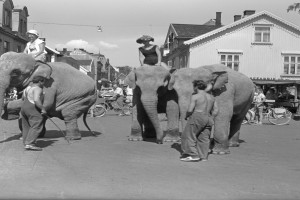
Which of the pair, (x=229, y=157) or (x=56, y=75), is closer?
(x=229, y=157)

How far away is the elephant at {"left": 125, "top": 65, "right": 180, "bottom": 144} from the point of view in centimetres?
955

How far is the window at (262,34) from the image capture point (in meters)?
39.9

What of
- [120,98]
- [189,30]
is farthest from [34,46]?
[189,30]

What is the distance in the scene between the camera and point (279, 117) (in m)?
19.2

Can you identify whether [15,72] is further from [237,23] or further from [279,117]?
[237,23]

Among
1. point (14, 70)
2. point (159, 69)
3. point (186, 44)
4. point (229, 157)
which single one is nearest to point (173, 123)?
point (159, 69)

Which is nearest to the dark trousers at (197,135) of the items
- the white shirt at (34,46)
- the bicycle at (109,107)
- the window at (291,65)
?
the white shirt at (34,46)

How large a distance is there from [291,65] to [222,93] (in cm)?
3316

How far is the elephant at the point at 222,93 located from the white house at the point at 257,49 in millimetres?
29849

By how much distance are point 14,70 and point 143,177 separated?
4490mm

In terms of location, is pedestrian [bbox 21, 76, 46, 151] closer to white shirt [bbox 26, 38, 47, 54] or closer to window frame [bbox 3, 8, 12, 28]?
white shirt [bbox 26, 38, 47, 54]

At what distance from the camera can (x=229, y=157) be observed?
333 inches

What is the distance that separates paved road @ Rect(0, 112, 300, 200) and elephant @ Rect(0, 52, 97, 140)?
2.58 feet

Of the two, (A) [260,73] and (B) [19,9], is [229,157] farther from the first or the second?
(B) [19,9]
